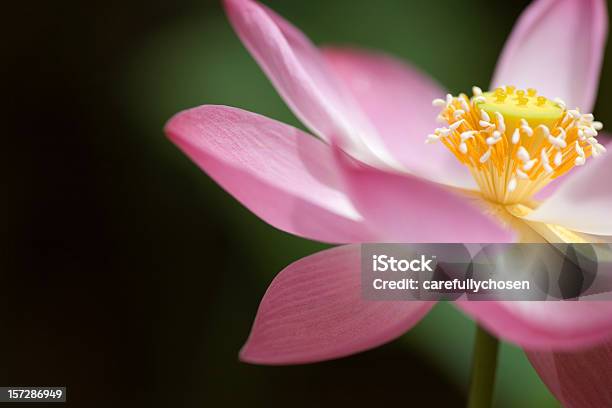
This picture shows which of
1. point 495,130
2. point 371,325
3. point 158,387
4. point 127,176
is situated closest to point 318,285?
point 371,325

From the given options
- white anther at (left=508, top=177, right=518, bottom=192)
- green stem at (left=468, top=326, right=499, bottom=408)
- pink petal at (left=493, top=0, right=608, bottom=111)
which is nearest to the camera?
green stem at (left=468, top=326, right=499, bottom=408)

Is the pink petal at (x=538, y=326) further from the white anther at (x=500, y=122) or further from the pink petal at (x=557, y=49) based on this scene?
the pink petal at (x=557, y=49)

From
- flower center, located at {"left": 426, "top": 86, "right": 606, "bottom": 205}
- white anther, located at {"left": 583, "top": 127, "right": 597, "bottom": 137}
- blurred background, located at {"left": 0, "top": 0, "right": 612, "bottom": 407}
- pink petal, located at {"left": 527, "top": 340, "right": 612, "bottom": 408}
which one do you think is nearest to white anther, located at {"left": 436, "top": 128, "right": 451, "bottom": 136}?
flower center, located at {"left": 426, "top": 86, "right": 606, "bottom": 205}

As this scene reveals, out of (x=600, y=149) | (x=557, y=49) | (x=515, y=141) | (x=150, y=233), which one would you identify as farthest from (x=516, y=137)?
(x=150, y=233)

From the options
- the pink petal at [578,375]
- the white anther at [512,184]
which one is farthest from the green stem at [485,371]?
the white anther at [512,184]

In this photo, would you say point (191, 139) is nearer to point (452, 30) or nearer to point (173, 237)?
point (173, 237)

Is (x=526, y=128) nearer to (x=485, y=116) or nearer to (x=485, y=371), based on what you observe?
(x=485, y=116)

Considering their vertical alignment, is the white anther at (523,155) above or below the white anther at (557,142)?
below

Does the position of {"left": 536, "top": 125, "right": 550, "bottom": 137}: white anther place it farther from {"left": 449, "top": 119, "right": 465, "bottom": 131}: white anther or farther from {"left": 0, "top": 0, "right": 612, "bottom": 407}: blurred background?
{"left": 0, "top": 0, "right": 612, "bottom": 407}: blurred background
